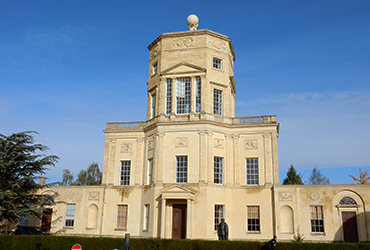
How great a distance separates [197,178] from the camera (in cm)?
2722

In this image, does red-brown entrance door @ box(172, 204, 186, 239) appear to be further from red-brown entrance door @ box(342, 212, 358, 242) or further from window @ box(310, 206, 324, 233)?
red-brown entrance door @ box(342, 212, 358, 242)

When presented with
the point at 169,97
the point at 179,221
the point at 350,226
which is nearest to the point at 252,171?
the point at 179,221

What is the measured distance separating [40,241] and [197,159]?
40.2ft

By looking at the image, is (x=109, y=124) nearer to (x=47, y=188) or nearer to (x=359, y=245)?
(x=47, y=188)

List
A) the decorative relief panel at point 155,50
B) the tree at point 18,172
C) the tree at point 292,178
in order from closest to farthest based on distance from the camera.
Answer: the tree at point 18,172 → the decorative relief panel at point 155,50 → the tree at point 292,178

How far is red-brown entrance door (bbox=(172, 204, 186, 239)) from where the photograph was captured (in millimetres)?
26625

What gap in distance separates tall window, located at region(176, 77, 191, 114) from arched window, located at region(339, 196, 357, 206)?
44.6 ft

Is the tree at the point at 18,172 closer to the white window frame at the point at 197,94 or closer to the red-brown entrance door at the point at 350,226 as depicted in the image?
the white window frame at the point at 197,94

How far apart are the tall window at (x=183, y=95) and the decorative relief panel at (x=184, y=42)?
2932 mm

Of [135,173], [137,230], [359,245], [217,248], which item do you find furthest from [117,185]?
[359,245]

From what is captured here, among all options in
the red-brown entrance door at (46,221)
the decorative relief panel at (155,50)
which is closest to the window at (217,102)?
the decorative relief panel at (155,50)

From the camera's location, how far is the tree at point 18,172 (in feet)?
84.8

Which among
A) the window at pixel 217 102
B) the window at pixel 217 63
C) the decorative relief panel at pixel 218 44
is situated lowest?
the window at pixel 217 102

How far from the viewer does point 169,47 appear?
3097 cm
